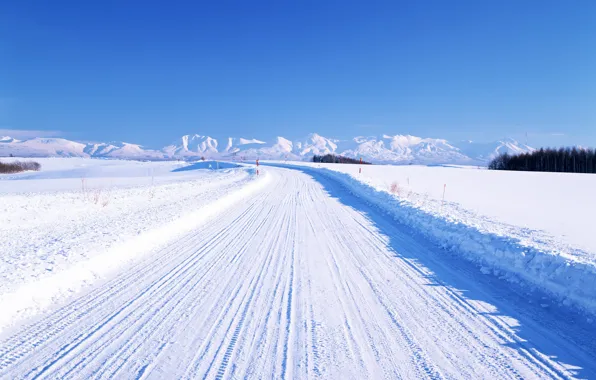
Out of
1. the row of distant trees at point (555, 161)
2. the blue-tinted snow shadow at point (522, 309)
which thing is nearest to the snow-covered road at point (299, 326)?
the blue-tinted snow shadow at point (522, 309)

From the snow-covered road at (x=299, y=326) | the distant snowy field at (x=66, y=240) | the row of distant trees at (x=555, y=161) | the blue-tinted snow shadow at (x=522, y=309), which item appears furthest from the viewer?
the row of distant trees at (x=555, y=161)

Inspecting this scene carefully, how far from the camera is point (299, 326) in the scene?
13.2 ft

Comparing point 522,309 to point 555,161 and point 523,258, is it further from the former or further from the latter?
point 555,161

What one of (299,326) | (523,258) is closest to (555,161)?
(523,258)

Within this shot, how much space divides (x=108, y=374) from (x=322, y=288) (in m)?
2.93

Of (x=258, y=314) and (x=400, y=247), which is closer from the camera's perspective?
(x=258, y=314)

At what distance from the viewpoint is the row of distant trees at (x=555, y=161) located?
8812 cm

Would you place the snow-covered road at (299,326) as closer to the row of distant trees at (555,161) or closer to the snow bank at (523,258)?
the snow bank at (523,258)

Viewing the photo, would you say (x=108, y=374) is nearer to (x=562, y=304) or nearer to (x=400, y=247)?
(x=562, y=304)

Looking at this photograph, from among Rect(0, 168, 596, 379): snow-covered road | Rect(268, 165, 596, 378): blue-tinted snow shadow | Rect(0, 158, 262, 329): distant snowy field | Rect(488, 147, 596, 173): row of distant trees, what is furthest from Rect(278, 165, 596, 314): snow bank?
Rect(488, 147, 596, 173): row of distant trees

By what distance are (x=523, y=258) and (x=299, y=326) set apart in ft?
14.6

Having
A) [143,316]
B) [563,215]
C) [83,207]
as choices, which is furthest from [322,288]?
[563,215]

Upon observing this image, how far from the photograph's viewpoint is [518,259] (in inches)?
243

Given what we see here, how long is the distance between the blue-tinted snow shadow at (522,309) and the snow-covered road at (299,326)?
0.02 meters
